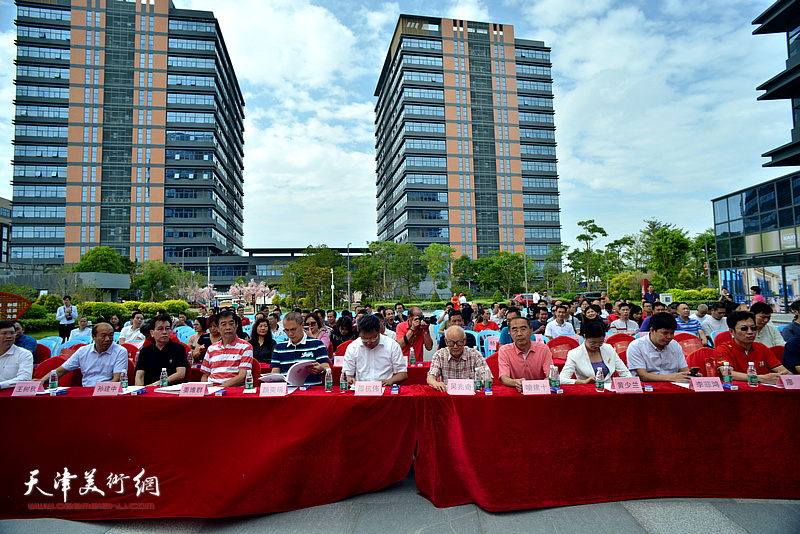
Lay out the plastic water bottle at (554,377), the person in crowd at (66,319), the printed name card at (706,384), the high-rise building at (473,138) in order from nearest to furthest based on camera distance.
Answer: the printed name card at (706,384) < the plastic water bottle at (554,377) < the person in crowd at (66,319) < the high-rise building at (473,138)

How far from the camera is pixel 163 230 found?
6506 centimetres

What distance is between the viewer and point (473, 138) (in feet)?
237

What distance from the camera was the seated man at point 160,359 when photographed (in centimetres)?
475

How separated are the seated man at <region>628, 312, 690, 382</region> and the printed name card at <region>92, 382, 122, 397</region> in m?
5.22

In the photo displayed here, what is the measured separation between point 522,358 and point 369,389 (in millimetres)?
1779

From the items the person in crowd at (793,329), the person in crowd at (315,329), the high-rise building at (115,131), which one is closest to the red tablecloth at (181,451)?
the person in crowd at (315,329)

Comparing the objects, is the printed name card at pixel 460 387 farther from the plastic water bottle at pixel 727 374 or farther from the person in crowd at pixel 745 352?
the person in crowd at pixel 745 352

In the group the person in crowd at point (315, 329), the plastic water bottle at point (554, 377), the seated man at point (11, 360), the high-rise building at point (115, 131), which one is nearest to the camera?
the plastic water bottle at point (554, 377)

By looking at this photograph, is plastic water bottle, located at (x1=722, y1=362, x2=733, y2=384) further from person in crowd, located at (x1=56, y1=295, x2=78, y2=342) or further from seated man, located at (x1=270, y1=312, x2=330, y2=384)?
person in crowd, located at (x1=56, y1=295, x2=78, y2=342)

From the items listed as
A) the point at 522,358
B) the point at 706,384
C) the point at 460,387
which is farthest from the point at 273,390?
the point at 706,384

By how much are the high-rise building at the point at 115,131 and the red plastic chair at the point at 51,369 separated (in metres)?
67.9

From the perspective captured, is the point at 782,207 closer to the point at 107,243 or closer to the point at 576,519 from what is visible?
the point at 576,519

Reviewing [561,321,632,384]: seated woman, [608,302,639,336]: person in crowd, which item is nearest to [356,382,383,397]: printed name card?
[561,321,632,384]: seated woman

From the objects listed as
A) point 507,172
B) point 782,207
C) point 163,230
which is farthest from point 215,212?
point 782,207
